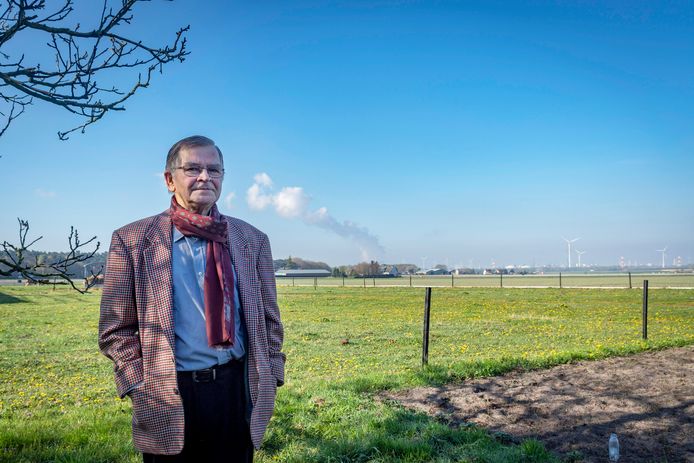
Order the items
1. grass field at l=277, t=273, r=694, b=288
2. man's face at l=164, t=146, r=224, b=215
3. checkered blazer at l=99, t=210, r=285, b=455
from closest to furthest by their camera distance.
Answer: checkered blazer at l=99, t=210, r=285, b=455 < man's face at l=164, t=146, r=224, b=215 < grass field at l=277, t=273, r=694, b=288

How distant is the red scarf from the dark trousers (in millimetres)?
198

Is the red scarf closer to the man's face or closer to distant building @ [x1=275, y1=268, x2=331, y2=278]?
the man's face

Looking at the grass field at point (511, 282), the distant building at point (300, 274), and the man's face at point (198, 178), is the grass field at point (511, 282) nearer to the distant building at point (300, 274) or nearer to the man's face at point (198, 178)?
the distant building at point (300, 274)

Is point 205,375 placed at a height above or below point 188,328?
below

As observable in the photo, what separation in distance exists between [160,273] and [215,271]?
0.85 ft

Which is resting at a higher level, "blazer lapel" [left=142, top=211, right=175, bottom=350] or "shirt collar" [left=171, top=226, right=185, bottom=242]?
"shirt collar" [left=171, top=226, right=185, bottom=242]

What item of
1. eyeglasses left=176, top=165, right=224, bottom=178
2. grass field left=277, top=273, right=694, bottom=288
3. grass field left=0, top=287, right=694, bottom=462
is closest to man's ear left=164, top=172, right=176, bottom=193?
eyeglasses left=176, top=165, right=224, bottom=178

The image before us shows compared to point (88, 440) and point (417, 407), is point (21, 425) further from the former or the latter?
point (417, 407)

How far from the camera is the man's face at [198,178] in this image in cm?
273

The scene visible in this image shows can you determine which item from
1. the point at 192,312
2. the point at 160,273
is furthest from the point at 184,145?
the point at 192,312

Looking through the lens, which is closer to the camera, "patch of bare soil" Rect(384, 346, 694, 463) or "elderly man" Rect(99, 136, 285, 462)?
"elderly man" Rect(99, 136, 285, 462)

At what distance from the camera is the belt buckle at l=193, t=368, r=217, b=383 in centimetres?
257

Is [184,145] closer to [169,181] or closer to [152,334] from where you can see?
[169,181]

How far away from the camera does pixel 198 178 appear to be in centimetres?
273
